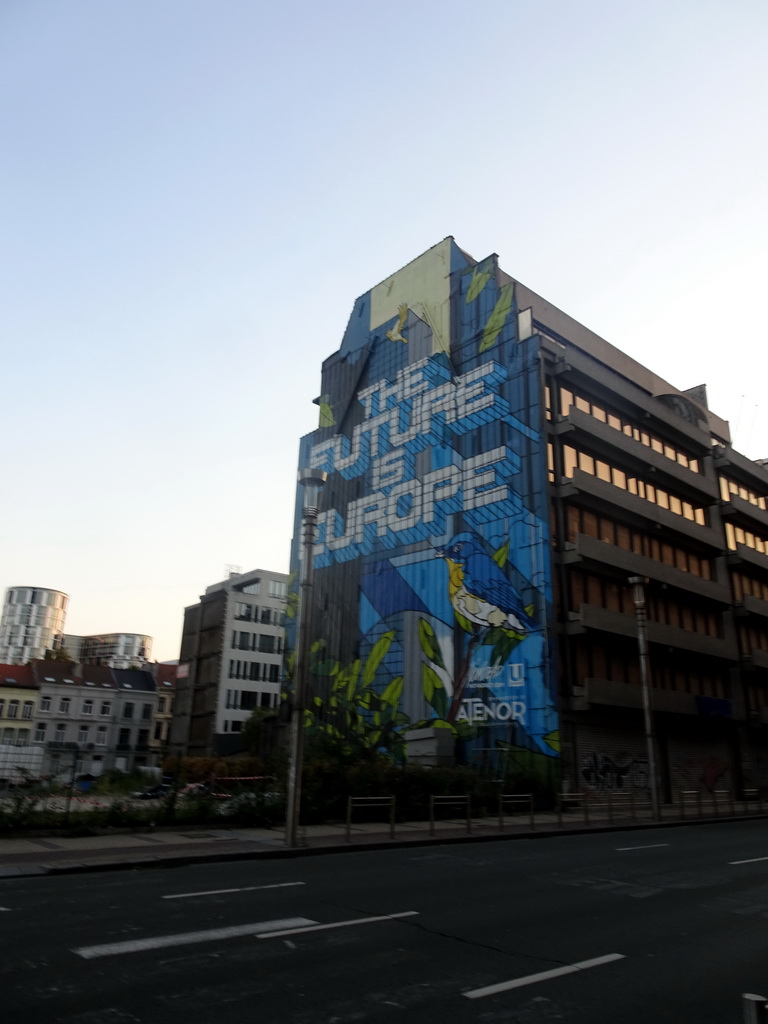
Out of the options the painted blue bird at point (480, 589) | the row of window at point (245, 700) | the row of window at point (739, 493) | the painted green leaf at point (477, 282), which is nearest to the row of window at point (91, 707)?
the row of window at point (245, 700)

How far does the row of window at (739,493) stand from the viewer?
161ft

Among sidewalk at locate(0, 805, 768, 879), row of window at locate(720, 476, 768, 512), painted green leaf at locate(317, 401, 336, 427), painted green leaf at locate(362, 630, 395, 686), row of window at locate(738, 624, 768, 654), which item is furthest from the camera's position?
painted green leaf at locate(317, 401, 336, 427)

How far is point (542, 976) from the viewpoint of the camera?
6.70 m

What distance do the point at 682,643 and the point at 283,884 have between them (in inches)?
1257

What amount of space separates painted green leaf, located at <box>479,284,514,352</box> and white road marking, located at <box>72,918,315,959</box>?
34.3 metres

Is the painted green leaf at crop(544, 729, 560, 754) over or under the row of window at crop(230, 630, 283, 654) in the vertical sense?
under

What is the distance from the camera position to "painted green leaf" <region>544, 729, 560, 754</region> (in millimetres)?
31266

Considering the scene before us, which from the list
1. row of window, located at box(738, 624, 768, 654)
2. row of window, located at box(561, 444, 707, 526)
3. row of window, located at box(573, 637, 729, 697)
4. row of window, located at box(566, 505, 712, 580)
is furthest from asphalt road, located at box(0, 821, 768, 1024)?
row of window, located at box(738, 624, 768, 654)

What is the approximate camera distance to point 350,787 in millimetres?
21594

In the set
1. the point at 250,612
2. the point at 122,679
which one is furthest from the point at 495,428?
the point at 122,679

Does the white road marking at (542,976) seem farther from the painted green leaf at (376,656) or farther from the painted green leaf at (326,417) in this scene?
the painted green leaf at (326,417)

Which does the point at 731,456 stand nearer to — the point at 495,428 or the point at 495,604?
the point at 495,428

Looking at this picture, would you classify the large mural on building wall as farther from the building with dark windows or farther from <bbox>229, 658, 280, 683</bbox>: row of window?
<bbox>229, 658, 280, 683</bbox>: row of window

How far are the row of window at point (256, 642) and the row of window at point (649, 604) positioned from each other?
4512cm
